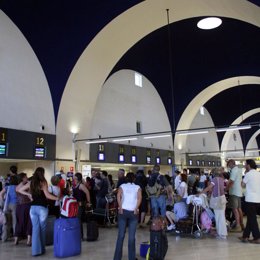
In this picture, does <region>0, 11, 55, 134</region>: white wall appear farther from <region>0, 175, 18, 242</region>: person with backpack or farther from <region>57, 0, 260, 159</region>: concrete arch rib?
<region>0, 175, 18, 242</region>: person with backpack

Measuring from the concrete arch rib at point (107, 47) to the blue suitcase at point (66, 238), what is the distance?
19.4ft

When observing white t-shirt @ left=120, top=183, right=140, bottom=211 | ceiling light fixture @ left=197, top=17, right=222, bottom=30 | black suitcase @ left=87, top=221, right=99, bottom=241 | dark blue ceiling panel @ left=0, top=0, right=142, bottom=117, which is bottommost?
black suitcase @ left=87, top=221, right=99, bottom=241

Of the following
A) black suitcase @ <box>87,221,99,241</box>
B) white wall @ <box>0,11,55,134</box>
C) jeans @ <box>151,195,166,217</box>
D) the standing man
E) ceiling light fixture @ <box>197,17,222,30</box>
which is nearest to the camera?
black suitcase @ <box>87,221,99,241</box>

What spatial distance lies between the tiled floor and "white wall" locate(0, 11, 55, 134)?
15.8ft

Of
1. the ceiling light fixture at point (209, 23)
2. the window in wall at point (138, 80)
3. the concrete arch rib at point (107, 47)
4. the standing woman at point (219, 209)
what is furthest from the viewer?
the window in wall at point (138, 80)

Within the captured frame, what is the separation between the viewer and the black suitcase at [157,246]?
466cm

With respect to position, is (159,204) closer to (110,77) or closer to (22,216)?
(22,216)

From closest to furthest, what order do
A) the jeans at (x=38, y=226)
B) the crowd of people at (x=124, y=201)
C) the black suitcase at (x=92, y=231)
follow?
the crowd of people at (x=124, y=201) → the jeans at (x=38, y=226) → the black suitcase at (x=92, y=231)

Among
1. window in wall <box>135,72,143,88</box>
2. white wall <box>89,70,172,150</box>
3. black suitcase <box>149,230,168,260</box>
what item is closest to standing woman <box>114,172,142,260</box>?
black suitcase <box>149,230,168,260</box>

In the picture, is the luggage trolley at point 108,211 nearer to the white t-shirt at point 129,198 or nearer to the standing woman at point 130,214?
the standing woman at point 130,214

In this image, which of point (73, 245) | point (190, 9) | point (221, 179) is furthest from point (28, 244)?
point (190, 9)

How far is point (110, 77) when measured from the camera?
14.7m

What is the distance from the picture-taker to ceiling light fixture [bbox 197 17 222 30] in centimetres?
1112

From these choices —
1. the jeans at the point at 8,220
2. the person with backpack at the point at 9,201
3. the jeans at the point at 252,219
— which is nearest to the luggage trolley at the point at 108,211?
the jeans at the point at 8,220
